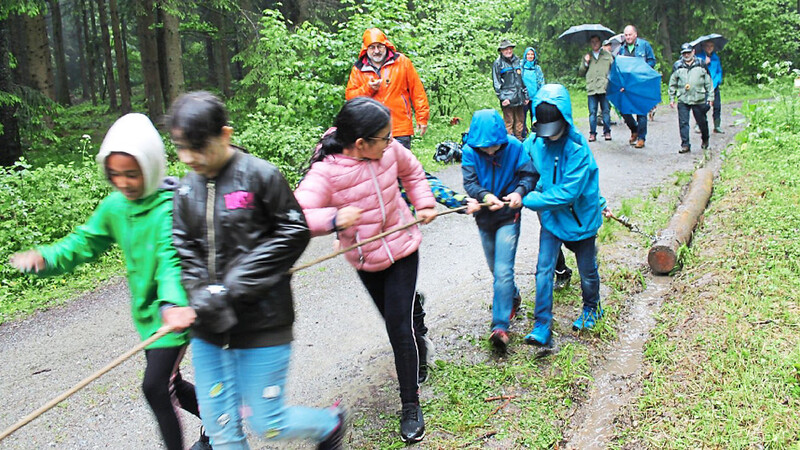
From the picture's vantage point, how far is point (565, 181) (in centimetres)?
443

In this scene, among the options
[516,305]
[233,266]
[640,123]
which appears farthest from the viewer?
[640,123]

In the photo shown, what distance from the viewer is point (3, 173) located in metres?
8.17

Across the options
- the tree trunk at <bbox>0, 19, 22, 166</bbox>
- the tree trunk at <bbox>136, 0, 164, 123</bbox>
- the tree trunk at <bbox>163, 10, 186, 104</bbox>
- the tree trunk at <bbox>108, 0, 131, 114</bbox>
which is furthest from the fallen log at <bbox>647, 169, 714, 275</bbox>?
the tree trunk at <bbox>108, 0, 131, 114</bbox>

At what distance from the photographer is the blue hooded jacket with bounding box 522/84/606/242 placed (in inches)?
172

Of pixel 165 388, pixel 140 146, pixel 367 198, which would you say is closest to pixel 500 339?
pixel 367 198

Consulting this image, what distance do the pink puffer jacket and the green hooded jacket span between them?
2.58 ft

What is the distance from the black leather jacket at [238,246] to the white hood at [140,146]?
0.18 metres

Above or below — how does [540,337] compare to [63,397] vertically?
below

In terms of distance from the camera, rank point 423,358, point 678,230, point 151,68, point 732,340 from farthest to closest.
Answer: point 151,68 < point 678,230 < point 423,358 < point 732,340

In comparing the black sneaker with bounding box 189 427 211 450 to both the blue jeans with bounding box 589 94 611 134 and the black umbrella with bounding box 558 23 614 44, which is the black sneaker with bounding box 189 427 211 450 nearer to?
the blue jeans with bounding box 589 94 611 134

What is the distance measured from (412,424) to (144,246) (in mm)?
1894

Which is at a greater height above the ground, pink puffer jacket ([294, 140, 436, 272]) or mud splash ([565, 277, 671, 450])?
pink puffer jacket ([294, 140, 436, 272])

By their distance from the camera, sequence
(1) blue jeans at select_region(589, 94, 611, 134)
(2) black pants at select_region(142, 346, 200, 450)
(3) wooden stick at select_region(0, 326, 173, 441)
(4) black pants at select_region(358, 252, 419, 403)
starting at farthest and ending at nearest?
1. (1) blue jeans at select_region(589, 94, 611, 134)
2. (4) black pants at select_region(358, 252, 419, 403)
3. (2) black pants at select_region(142, 346, 200, 450)
4. (3) wooden stick at select_region(0, 326, 173, 441)

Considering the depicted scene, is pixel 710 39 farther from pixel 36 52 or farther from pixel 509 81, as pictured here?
pixel 36 52
